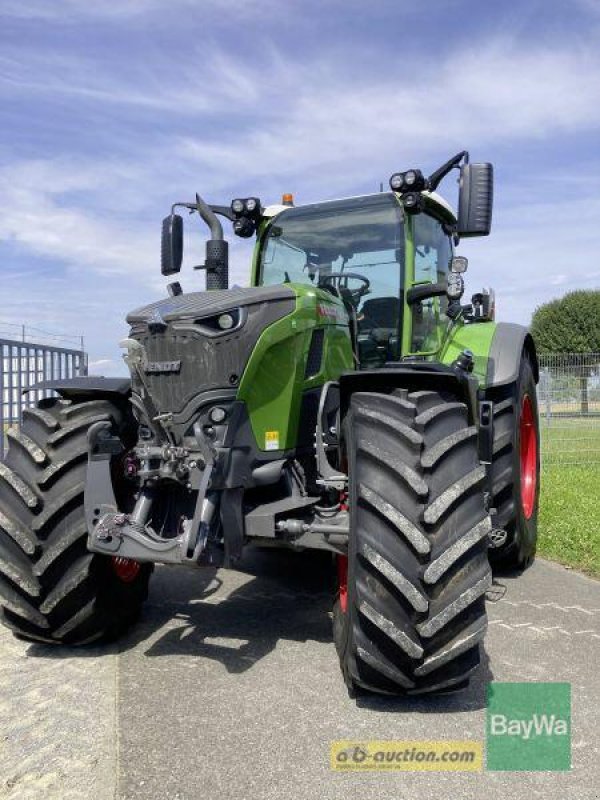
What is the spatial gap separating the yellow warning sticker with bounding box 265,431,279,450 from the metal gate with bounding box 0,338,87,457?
382 centimetres

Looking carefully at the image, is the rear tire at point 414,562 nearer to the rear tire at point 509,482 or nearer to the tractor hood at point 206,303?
the tractor hood at point 206,303

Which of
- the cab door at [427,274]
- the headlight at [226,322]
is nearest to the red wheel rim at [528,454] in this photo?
the cab door at [427,274]

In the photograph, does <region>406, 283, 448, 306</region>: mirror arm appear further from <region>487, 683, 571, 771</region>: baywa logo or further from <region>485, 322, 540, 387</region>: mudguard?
<region>487, 683, 571, 771</region>: baywa logo

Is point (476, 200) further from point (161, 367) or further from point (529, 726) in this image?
point (529, 726)

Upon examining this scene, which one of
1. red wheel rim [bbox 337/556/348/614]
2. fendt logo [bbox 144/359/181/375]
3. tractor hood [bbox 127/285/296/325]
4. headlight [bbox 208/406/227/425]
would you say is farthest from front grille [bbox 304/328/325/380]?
red wheel rim [bbox 337/556/348/614]

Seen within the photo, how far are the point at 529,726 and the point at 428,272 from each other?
3114 mm

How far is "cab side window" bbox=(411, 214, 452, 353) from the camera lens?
16.4 ft

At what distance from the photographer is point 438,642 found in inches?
120

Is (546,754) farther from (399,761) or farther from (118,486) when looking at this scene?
(118,486)

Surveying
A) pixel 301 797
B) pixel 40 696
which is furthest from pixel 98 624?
pixel 301 797

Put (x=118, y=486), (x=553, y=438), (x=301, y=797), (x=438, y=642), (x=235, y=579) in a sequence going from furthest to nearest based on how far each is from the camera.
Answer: (x=553, y=438)
(x=235, y=579)
(x=118, y=486)
(x=438, y=642)
(x=301, y=797)

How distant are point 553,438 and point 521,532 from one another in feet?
26.9

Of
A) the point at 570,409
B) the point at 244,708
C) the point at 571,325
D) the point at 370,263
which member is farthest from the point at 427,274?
the point at 571,325

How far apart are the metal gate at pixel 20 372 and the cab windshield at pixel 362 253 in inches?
122
